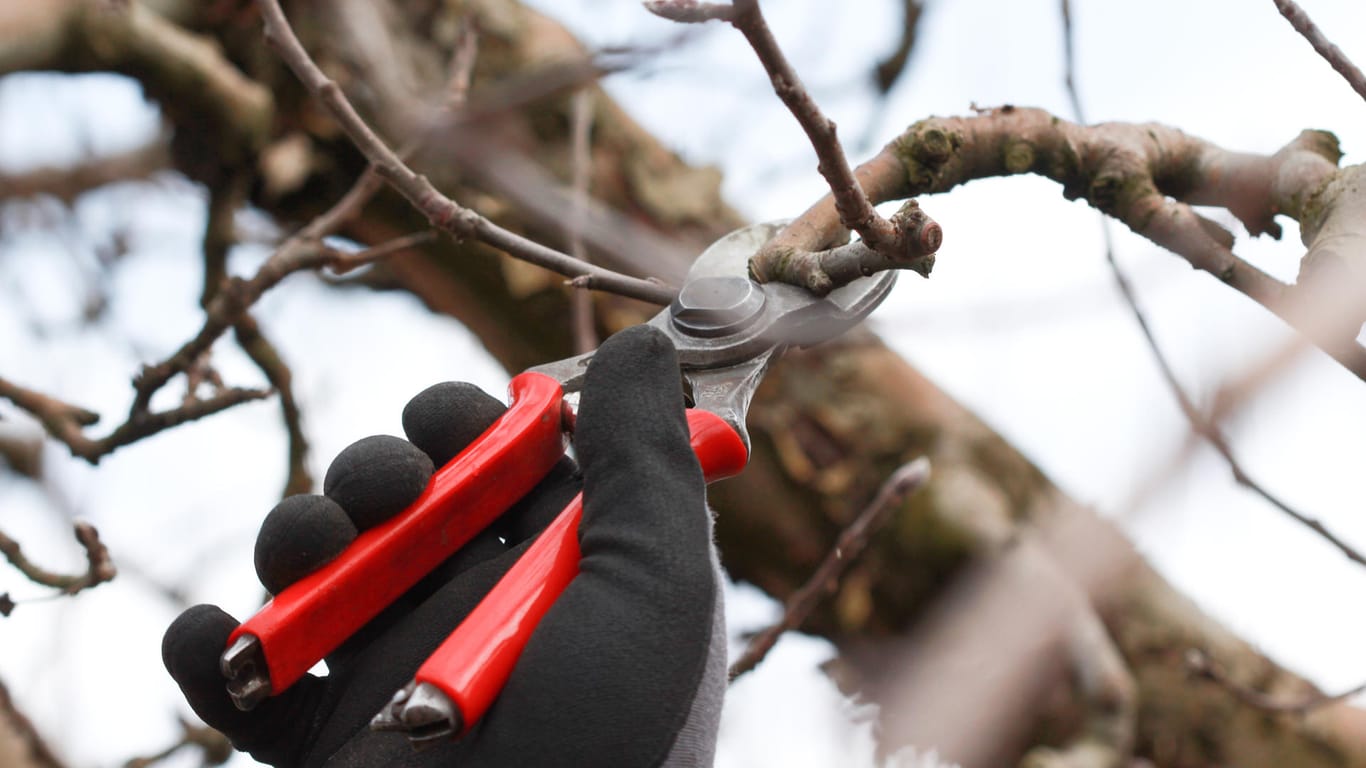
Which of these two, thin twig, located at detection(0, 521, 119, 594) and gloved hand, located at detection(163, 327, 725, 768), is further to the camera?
thin twig, located at detection(0, 521, 119, 594)

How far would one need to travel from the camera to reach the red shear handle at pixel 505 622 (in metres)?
0.77

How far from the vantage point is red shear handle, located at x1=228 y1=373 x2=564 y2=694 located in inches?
34.8

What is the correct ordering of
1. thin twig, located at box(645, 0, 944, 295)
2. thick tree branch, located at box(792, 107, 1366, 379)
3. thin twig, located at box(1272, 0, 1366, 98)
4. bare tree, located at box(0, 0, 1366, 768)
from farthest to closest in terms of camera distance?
bare tree, located at box(0, 0, 1366, 768), thick tree branch, located at box(792, 107, 1366, 379), thin twig, located at box(1272, 0, 1366, 98), thin twig, located at box(645, 0, 944, 295)

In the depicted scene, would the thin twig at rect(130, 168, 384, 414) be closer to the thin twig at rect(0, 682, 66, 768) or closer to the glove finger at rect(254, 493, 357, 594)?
the thin twig at rect(0, 682, 66, 768)

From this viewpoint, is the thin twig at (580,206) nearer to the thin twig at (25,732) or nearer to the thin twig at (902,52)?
the thin twig at (902,52)

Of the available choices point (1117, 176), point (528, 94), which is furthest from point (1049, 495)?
point (528, 94)

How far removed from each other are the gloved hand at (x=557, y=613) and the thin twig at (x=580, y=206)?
77 centimetres

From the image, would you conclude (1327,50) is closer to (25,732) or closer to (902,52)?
(902,52)

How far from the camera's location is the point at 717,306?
1066mm

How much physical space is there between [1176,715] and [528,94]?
1.68 metres

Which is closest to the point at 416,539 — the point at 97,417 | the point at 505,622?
the point at 505,622

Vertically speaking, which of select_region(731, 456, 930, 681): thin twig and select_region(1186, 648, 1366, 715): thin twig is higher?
select_region(731, 456, 930, 681): thin twig

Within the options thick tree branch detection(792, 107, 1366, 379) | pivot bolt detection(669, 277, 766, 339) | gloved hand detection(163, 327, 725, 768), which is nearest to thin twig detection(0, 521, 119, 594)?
gloved hand detection(163, 327, 725, 768)

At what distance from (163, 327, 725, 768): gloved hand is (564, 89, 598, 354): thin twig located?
773 mm
